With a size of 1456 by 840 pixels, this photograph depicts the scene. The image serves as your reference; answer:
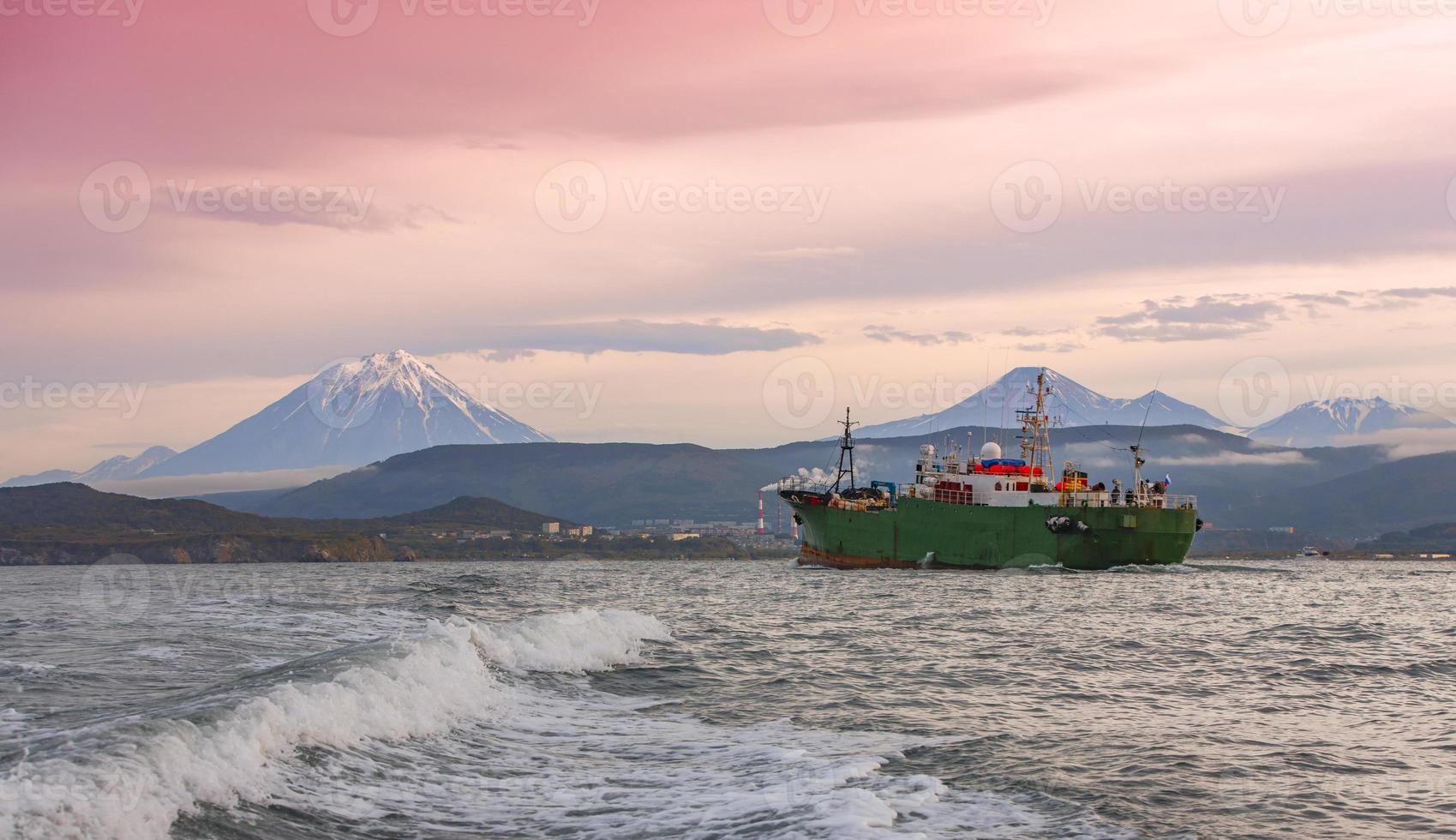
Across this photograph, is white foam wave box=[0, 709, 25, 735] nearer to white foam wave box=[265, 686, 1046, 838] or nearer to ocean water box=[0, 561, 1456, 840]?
ocean water box=[0, 561, 1456, 840]

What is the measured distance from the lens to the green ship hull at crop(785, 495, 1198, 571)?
305ft

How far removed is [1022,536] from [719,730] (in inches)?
2994

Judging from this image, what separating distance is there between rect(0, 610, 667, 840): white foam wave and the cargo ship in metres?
69.0

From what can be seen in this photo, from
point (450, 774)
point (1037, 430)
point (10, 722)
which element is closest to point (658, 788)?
point (450, 774)

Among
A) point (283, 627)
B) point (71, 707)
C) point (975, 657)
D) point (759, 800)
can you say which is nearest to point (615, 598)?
point (283, 627)

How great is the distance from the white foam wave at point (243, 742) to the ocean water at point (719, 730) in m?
0.06

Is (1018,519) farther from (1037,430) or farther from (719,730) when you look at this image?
(719,730)

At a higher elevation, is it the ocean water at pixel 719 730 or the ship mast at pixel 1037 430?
the ship mast at pixel 1037 430

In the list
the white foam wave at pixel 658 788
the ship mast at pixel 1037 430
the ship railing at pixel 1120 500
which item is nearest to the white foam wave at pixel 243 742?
the white foam wave at pixel 658 788

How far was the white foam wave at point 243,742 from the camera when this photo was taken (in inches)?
525

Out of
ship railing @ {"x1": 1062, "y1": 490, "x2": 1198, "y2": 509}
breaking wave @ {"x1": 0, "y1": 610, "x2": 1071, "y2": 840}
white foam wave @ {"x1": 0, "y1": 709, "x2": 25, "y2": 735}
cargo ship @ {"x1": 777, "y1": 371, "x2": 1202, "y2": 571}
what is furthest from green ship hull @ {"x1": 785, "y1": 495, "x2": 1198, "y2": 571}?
white foam wave @ {"x1": 0, "y1": 709, "x2": 25, "y2": 735}

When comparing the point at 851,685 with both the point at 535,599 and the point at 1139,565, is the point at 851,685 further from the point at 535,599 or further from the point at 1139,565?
the point at 1139,565

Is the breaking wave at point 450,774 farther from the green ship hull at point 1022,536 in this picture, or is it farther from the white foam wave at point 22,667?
the green ship hull at point 1022,536

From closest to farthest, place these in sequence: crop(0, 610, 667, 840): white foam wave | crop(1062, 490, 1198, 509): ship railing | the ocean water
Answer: crop(0, 610, 667, 840): white foam wave < the ocean water < crop(1062, 490, 1198, 509): ship railing
